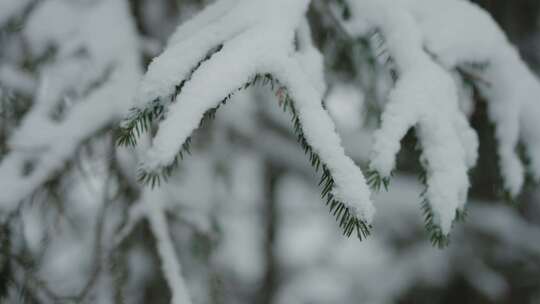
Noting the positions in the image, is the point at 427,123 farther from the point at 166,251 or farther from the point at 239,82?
the point at 166,251

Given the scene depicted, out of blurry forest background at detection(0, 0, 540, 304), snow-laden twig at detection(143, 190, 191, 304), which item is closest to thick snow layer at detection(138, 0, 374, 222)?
blurry forest background at detection(0, 0, 540, 304)

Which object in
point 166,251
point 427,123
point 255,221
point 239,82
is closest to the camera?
point 239,82

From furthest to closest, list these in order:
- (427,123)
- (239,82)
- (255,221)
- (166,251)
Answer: (255,221), (166,251), (427,123), (239,82)

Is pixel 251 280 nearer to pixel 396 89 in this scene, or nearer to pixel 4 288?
pixel 4 288

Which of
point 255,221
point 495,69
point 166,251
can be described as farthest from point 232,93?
point 255,221

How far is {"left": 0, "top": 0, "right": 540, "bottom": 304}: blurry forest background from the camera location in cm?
166

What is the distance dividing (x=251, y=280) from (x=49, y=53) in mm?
3528

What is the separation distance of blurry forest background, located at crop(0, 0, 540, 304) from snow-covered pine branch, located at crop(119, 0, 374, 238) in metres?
0.47

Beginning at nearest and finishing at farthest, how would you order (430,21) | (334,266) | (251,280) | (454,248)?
1. (430,21)
2. (454,248)
3. (334,266)
4. (251,280)

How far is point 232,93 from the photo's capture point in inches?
38.1

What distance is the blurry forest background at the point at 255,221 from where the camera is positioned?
1.66 meters

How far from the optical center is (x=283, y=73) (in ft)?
3.30

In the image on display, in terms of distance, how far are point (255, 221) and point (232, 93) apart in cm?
399

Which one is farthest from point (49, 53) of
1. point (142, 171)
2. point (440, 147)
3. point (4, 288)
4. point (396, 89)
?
point (440, 147)
